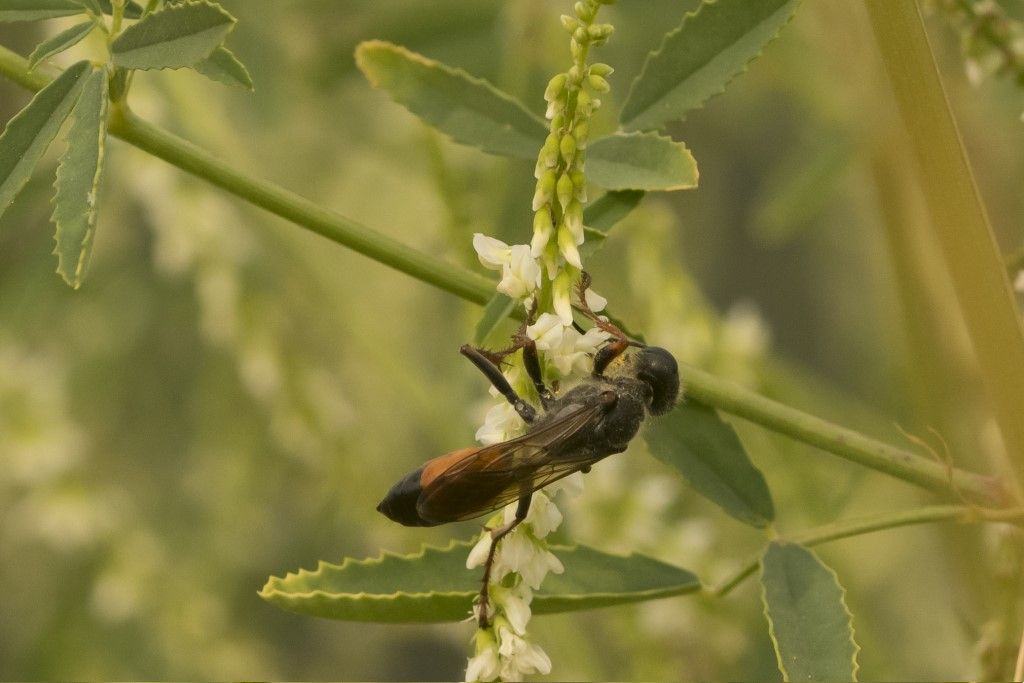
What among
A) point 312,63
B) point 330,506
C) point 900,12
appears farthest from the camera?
point 330,506

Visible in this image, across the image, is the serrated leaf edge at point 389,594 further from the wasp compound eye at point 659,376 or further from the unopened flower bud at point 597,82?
the unopened flower bud at point 597,82

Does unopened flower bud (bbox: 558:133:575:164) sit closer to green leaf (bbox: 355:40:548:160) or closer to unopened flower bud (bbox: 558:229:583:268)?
unopened flower bud (bbox: 558:229:583:268)

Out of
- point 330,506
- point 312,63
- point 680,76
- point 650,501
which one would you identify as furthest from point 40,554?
point 680,76

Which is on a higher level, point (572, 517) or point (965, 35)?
point (965, 35)

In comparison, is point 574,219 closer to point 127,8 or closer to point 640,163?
point 640,163

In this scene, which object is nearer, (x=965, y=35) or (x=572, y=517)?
(x=965, y=35)

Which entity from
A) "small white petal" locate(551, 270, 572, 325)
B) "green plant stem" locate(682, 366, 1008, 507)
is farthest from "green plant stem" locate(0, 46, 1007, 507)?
"small white petal" locate(551, 270, 572, 325)

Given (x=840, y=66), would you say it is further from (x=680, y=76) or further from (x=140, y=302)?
(x=140, y=302)
